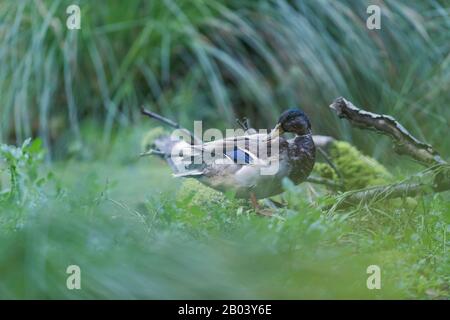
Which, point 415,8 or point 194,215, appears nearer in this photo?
point 194,215

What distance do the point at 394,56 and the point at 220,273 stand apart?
2.27m

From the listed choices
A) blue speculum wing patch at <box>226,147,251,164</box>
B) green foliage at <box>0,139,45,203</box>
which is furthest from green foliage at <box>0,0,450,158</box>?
blue speculum wing patch at <box>226,147,251,164</box>

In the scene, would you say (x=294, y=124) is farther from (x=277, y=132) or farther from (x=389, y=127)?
(x=389, y=127)

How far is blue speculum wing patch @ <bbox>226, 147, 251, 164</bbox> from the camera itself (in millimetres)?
1090

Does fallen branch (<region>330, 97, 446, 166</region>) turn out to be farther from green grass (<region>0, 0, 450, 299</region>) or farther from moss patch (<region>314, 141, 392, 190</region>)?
moss patch (<region>314, 141, 392, 190</region>)

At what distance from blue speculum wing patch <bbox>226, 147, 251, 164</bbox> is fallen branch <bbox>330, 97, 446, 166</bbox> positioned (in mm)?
181

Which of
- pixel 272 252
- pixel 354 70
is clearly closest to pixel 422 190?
pixel 272 252

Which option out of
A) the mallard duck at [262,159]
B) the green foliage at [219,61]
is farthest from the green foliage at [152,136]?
the green foliage at [219,61]

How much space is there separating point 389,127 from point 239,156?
0.30m

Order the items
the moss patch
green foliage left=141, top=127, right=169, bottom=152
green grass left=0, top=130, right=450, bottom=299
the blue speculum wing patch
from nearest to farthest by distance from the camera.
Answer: green grass left=0, top=130, right=450, bottom=299 → the blue speculum wing patch → the moss patch → green foliage left=141, top=127, right=169, bottom=152

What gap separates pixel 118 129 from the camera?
3010 millimetres

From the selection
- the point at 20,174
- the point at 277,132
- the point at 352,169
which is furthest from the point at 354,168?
the point at 20,174

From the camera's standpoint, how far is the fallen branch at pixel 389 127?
1.17 meters
